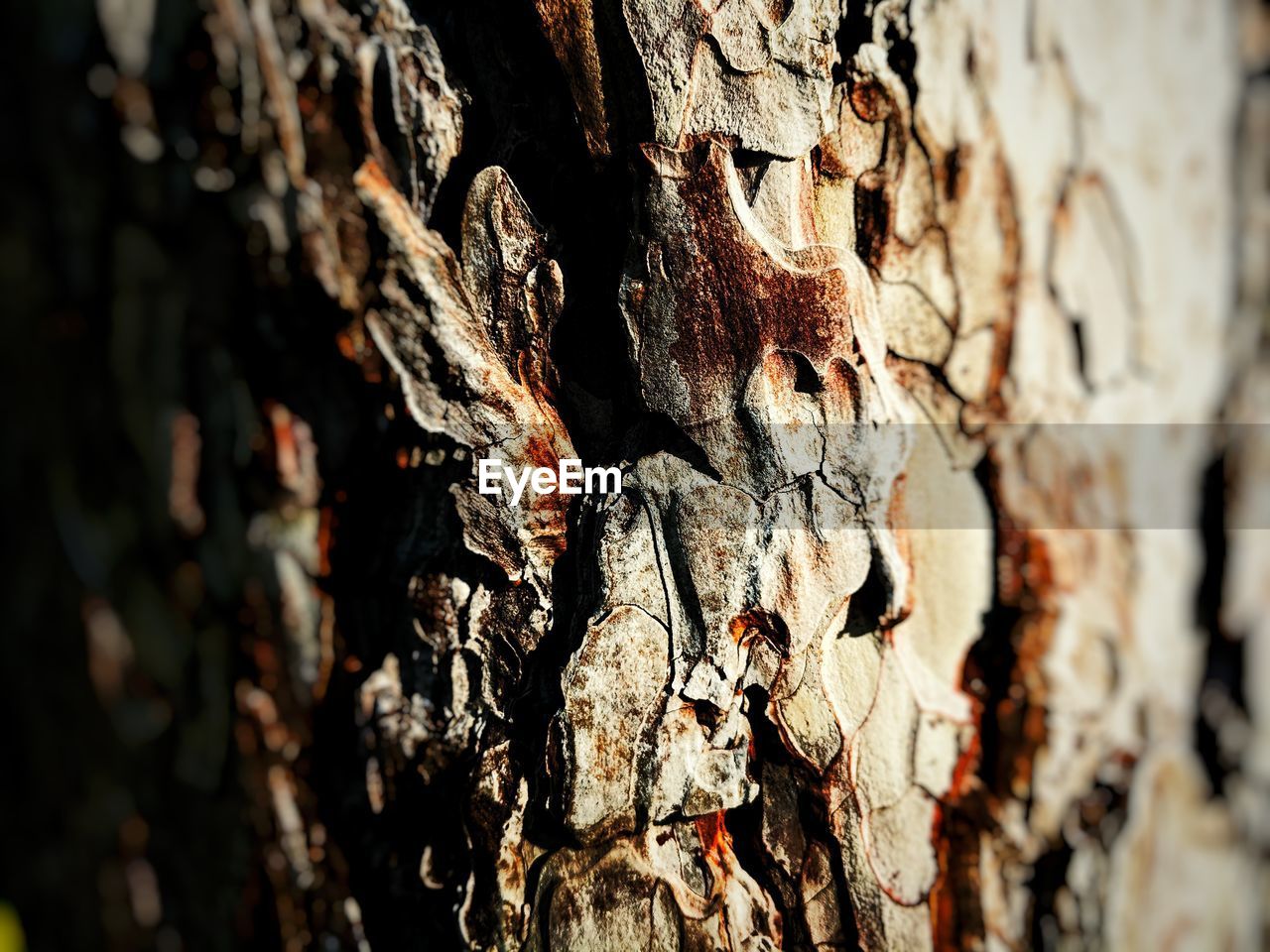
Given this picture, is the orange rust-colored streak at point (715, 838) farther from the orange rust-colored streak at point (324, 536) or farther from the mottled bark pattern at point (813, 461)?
the orange rust-colored streak at point (324, 536)

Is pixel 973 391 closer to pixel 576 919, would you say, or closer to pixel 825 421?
pixel 825 421

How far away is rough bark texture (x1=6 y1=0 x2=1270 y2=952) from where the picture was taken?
1.93ft

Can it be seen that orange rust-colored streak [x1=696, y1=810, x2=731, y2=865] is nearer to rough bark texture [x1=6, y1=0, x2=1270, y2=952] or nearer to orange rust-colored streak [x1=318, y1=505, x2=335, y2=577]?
rough bark texture [x1=6, y1=0, x2=1270, y2=952]

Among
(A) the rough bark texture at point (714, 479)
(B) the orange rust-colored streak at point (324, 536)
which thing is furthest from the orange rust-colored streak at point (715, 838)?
(B) the orange rust-colored streak at point (324, 536)

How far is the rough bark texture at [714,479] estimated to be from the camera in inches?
23.1

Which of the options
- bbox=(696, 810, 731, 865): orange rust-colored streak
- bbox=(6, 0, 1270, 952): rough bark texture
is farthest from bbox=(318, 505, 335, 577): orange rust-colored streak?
bbox=(696, 810, 731, 865): orange rust-colored streak

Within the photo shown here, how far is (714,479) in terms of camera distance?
718 millimetres

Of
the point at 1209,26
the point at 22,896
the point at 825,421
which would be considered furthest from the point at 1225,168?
the point at 22,896

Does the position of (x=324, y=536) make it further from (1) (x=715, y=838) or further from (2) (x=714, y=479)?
(1) (x=715, y=838)

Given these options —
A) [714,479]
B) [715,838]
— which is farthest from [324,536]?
[715,838]

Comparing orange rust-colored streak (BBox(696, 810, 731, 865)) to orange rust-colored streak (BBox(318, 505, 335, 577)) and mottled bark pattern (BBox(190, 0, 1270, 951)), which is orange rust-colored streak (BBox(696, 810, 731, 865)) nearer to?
mottled bark pattern (BBox(190, 0, 1270, 951))

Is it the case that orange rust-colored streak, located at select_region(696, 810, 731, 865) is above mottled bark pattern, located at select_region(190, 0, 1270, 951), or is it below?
below

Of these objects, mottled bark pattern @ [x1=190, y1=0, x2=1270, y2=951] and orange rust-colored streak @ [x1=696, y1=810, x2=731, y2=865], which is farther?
orange rust-colored streak @ [x1=696, y1=810, x2=731, y2=865]

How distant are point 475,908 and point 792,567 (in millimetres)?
425
